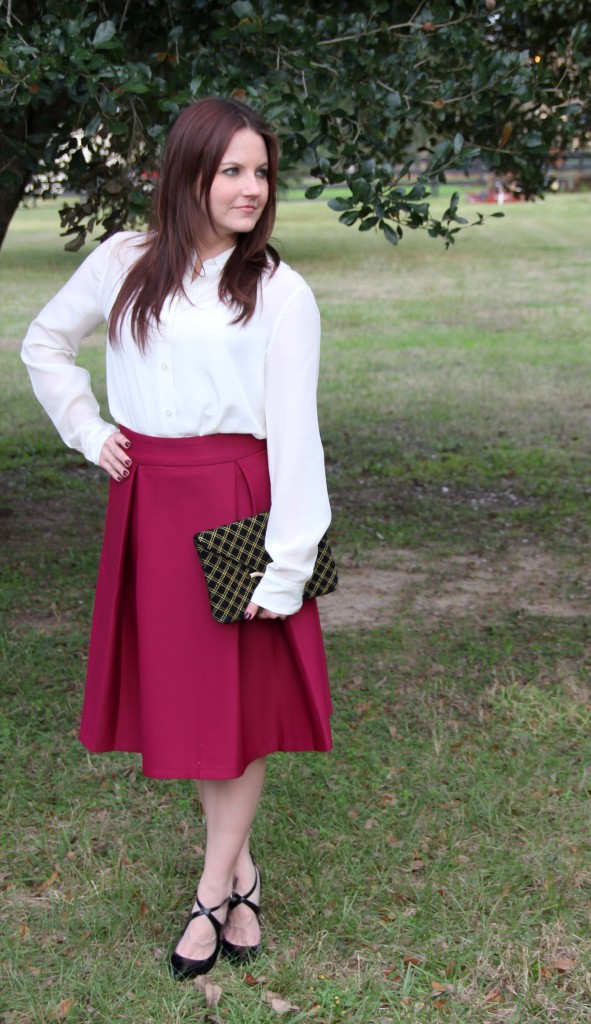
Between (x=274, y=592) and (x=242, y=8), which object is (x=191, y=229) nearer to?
(x=274, y=592)

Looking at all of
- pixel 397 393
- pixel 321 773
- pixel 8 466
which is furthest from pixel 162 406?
pixel 397 393

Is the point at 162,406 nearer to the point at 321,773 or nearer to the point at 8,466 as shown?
the point at 321,773

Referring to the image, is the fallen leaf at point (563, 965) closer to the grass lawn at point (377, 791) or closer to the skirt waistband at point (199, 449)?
the grass lawn at point (377, 791)

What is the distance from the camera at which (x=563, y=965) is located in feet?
10.4

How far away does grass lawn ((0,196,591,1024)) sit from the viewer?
3.12 meters

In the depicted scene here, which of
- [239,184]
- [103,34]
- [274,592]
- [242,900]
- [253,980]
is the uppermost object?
[103,34]

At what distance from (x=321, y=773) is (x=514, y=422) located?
254 inches

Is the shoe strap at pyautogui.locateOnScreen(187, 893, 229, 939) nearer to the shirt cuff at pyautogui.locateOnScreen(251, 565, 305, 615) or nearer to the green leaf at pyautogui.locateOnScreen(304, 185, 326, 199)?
the shirt cuff at pyautogui.locateOnScreen(251, 565, 305, 615)

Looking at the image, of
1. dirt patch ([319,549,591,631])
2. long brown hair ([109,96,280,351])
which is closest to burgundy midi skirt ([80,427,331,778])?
long brown hair ([109,96,280,351])

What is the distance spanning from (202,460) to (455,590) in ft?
11.7

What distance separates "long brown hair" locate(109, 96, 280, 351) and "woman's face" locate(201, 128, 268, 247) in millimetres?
17

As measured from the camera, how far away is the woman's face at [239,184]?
2689 millimetres

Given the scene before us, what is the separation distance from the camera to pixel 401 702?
4.85 m

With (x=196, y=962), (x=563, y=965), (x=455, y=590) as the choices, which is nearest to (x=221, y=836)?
(x=196, y=962)
